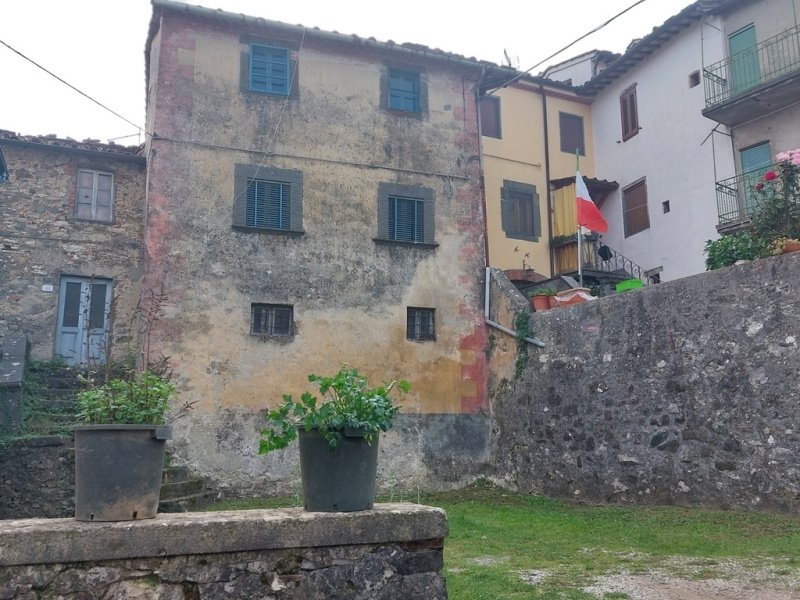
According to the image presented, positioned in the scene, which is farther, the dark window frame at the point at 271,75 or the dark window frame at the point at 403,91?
the dark window frame at the point at 403,91

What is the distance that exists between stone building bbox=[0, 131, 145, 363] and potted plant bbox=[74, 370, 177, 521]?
9.28m

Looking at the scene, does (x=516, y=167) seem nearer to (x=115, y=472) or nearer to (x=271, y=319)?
(x=271, y=319)

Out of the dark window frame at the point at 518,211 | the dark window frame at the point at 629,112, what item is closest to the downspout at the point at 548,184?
the dark window frame at the point at 518,211

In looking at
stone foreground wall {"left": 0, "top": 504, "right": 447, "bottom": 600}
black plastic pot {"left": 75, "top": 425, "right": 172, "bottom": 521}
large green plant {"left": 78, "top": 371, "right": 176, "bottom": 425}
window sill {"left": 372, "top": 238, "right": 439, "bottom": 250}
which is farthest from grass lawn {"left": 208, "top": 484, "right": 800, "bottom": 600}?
window sill {"left": 372, "top": 238, "right": 439, "bottom": 250}

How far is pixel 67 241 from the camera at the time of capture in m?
13.6

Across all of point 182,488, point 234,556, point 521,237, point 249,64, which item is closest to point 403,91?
point 249,64

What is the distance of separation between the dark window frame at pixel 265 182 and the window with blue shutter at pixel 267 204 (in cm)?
2

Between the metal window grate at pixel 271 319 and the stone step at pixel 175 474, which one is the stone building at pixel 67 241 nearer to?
the metal window grate at pixel 271 319

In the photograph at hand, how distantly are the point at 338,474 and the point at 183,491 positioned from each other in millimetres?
7039

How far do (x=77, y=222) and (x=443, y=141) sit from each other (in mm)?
7463

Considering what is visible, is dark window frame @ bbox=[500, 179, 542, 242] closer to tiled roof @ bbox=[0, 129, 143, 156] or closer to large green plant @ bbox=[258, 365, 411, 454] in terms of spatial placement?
tiled roof @ bbox=[0, 129, 143, 156]

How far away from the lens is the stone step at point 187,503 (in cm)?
952

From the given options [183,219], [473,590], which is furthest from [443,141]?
[473,590]

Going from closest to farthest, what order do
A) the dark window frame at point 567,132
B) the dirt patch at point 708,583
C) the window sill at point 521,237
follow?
the dirt patch at point 708,583 < the window sill at point 521,237 < the dark window frame at point 567,132
